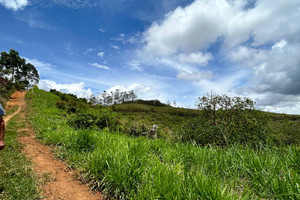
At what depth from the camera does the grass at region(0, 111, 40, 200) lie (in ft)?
9.64

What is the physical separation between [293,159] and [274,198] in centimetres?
123

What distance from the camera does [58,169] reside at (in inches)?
171

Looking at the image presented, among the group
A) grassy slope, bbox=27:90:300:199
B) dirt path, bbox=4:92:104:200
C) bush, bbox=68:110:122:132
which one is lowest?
dirt path, bbox=4:92:104:200

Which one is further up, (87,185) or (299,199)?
(299,199)

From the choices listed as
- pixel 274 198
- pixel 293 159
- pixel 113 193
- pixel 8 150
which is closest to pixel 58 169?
pixel 113 193

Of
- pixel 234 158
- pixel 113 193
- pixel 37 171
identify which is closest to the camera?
pixel 113 193

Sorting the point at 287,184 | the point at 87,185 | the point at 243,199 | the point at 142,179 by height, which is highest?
the point at 287,184

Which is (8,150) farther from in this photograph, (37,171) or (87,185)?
(87,185)

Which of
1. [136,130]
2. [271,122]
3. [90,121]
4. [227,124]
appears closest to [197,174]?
[227,124]

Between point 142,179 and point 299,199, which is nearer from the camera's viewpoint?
point 299,199

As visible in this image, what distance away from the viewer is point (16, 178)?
3488mm

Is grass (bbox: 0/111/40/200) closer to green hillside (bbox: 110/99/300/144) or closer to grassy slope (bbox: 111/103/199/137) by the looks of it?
green hillside (bbox: 110/99/300/144)

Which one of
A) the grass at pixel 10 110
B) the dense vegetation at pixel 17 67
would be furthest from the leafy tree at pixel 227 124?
the dense vegetation at pixel 17 67

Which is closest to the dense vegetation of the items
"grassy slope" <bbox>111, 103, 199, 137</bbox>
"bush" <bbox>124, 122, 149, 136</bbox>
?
"grassy slope" <bbox>111, 103, 199, 137</bbox>
